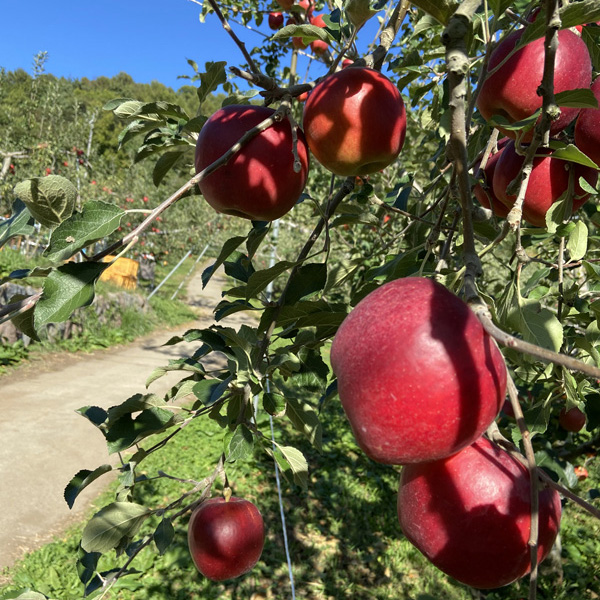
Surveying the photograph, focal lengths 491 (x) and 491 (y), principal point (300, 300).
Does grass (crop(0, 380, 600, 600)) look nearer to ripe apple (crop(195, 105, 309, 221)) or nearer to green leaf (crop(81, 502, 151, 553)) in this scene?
green leaf (crop(81, 502, 151, 553))

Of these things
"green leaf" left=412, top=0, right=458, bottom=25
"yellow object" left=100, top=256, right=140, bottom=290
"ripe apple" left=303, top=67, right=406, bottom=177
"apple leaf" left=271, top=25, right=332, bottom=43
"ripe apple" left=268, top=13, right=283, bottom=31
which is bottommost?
"yellow object" left=100, top=256, right=140, bottom=290

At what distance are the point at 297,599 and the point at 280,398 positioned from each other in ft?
7.52

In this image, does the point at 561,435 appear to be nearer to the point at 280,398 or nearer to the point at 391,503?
the point at 391,503

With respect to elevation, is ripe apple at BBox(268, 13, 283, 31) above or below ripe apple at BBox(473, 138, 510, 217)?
above

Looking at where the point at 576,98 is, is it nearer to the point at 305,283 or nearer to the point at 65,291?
the point at 305,283

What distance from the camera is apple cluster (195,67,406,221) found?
2.69 ft

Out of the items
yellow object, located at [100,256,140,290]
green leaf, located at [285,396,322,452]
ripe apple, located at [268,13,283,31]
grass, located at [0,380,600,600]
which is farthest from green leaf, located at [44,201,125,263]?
yellow object, located at [100,256,140,290]

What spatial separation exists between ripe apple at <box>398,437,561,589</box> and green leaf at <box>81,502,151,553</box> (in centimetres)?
64

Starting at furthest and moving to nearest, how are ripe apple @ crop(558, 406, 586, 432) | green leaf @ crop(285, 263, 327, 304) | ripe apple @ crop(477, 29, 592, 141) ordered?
ripe apple @ crop(558, 406, 586, 432) → green leaf @ crop(285, 263, 327, 304) → ripe apple @ crop(477, 29, 592, 141)

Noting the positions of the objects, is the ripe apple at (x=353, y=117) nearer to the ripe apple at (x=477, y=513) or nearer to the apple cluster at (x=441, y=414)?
the apple cluster at (x=441, y=414)

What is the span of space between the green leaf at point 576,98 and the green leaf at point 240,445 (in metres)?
0.69

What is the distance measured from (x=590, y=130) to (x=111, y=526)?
1144mm

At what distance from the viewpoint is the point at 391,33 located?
98 cm

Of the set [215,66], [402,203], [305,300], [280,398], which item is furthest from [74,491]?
[402,203]
